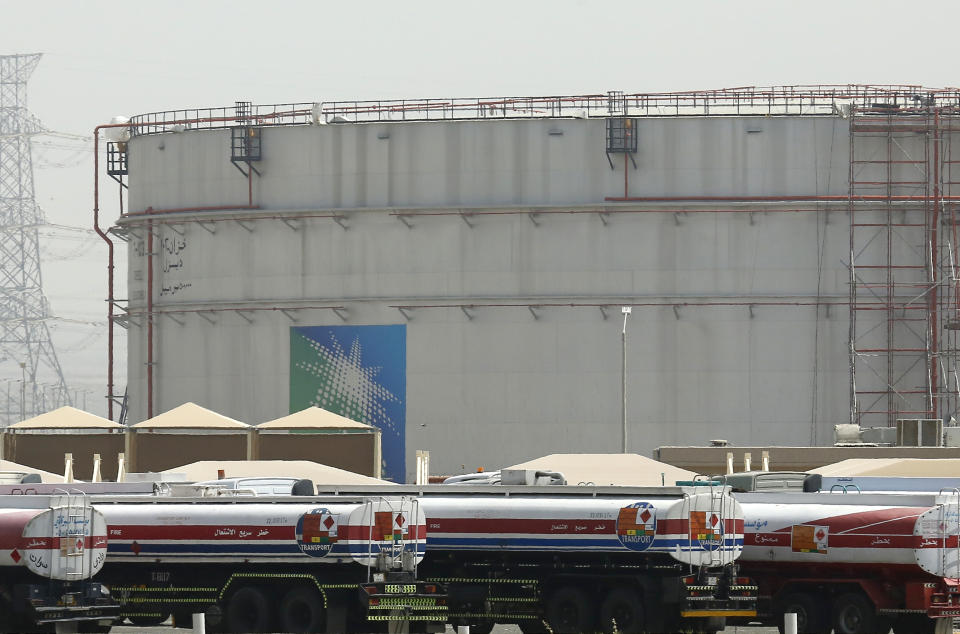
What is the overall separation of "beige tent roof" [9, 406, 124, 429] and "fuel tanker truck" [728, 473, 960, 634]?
32017mm

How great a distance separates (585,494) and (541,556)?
3.95 feet

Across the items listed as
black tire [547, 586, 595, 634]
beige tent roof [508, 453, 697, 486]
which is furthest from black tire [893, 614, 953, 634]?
beige tent roof [508, 453, 697, 486]

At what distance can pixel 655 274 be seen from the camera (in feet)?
199

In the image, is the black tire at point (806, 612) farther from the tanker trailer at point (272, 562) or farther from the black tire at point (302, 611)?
the black tire at point (302, 611)

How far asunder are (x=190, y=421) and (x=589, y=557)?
29.3 m

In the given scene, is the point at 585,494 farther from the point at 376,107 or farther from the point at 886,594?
the point at 376,107

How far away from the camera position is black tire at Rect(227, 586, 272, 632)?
1115 inches

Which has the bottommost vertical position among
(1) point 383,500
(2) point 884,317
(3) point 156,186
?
(1) point 383,500

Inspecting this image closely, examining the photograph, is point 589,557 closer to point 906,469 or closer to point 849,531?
point 849,531

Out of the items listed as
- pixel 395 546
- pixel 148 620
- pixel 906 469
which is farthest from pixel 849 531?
pixel 906 469

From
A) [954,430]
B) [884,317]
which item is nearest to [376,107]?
[884,317]

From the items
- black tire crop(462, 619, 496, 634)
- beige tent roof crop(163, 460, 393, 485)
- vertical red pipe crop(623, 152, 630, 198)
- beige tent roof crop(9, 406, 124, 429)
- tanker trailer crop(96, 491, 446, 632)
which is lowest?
black tire crop(462, 619, 496, 634)

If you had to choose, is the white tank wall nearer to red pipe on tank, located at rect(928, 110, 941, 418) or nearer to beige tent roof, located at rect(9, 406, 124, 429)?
red pipe on tank, located at rect(928, 110, 941, 418)

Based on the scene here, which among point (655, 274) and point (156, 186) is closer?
point (655, 274)
